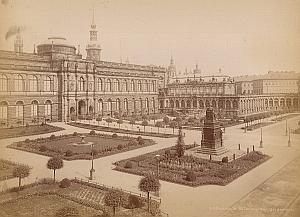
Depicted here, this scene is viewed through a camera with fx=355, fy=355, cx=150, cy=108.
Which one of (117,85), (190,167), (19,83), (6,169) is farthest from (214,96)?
(6,169)

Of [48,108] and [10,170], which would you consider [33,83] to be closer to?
[48,108]

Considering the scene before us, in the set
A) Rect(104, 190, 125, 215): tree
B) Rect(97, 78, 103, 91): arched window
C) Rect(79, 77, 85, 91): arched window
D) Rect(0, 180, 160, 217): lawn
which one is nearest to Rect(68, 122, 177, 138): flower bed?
Rect(79, 77, 85, 91): arched window

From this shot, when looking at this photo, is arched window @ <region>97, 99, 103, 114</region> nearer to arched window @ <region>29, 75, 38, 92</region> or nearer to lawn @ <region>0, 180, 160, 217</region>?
arched window @ <region>29, 75, 38, 92</region>

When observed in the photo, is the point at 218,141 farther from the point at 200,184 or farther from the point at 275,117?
the point at 275,117

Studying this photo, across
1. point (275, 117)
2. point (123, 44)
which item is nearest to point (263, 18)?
point (123, 44)

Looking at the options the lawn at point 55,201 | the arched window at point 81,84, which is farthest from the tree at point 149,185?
the arched window at point 81,84
